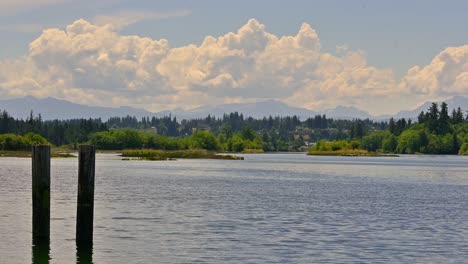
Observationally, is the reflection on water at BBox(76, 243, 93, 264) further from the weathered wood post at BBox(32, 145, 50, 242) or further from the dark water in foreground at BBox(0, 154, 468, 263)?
the weathered wood post at BBox(32, 145, 50, 242)

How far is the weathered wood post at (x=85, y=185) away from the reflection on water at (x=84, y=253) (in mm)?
1285

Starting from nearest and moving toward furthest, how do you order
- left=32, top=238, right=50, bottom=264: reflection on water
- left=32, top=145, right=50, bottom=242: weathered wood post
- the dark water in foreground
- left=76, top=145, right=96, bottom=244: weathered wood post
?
1. left=76, top=145, right=96, bottom=244: weathered wood post
2. left=32, top=145, right=50, bottom=242: weathered wood post
3. left=32, top=238, right=50, bottom=264: reflection on water
4. the dark water in foreground

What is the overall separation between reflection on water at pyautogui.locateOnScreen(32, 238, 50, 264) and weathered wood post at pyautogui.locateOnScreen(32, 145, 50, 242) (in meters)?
0.12

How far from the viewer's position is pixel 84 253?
40.4 metres

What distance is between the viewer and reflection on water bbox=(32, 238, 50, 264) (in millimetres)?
38906

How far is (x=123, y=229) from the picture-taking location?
165 ft

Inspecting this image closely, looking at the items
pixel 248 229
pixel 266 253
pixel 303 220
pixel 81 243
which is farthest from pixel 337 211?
pixel 81 243

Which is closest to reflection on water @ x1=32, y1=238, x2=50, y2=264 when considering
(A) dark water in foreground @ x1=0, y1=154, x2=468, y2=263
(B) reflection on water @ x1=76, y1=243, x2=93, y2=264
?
(A) dark water in foreground @ x1=0, y1=154, x2=468, y2=263

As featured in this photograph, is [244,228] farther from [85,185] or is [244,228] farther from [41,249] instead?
[85,185]

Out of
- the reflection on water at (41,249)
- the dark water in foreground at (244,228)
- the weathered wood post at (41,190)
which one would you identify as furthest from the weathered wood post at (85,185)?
the reflection on water at (41,249)

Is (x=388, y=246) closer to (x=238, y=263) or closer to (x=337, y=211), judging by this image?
(x=238, y=263)

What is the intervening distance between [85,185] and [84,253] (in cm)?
475

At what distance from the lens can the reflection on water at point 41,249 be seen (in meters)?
38.9

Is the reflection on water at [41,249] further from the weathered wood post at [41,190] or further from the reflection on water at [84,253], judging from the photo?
the reflection on water at [84,253]
